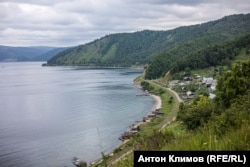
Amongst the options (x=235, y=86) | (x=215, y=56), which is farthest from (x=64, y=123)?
(x=215, y=56)

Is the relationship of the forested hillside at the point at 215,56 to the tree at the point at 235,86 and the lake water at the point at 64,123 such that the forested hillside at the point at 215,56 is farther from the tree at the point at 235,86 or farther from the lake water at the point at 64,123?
the tree at the point at 235,86

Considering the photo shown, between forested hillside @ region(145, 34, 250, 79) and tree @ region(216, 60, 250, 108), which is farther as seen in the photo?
forested hillside @ region(145, 34, 250, 79)

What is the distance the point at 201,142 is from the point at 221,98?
128 ft

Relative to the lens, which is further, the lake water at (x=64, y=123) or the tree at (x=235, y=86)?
the lake water at (x=64, y=123)

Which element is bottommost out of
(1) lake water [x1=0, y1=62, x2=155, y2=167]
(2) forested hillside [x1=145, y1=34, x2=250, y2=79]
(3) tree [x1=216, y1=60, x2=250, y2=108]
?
(1) lake water [x1=0, y1=62, x2=155, y2=167]

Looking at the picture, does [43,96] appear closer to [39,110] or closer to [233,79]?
[39,110]

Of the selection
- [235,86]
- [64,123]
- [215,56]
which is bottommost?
[64,123]

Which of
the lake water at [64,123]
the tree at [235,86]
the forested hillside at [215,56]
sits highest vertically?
the forested hillside at [215,56]

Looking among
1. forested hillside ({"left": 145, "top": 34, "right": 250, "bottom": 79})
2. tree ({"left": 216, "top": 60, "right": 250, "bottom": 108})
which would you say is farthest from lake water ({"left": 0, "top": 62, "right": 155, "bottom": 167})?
forested hillside ({"left": 145, "top": 34, "right": 250, "bottom": 79})

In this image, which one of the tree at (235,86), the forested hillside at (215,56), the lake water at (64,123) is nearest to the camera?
the tree at (235,86)

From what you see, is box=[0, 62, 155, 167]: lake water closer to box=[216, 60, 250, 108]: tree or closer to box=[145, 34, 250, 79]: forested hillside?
box=[216, 60, 250, 108]: tree

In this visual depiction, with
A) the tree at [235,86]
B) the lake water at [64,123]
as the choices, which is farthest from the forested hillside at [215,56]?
the tree at [235,86]

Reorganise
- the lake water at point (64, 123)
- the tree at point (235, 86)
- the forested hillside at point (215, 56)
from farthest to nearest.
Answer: the forested hillside at point (215, 56) → the lake water at point (64, 123) → the tree at point (235, 86)

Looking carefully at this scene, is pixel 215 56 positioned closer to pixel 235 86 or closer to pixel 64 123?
pixel 64 123
